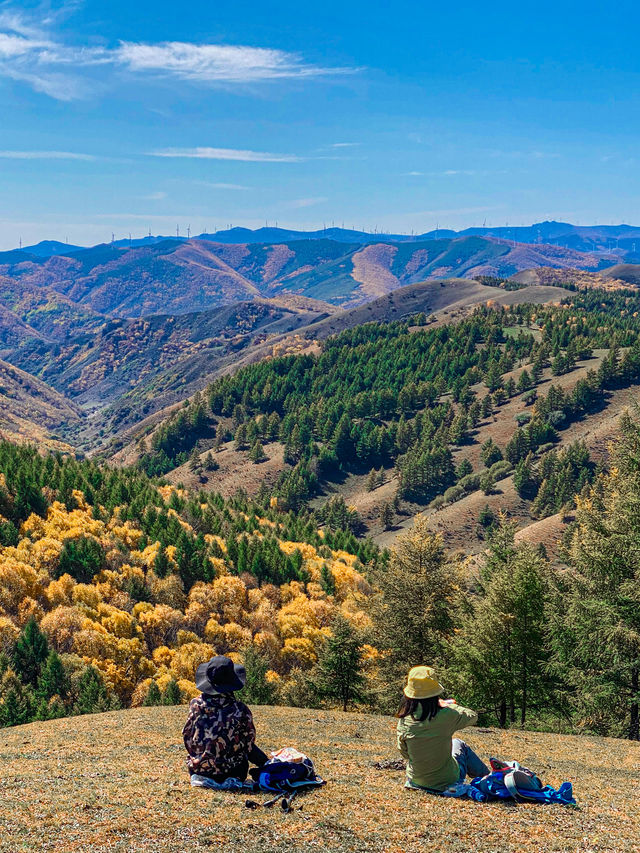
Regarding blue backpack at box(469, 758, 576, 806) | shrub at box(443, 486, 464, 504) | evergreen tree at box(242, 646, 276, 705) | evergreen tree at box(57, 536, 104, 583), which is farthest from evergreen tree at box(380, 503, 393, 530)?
blue backpack at box(469, 758, 576, 806)

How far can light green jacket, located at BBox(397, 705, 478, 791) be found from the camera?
11859mm

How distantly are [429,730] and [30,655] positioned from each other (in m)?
44.7

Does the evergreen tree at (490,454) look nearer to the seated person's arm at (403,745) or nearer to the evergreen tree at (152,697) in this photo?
the evergreen tree at (152,697)

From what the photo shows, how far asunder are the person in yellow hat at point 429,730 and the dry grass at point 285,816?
0.50 meters

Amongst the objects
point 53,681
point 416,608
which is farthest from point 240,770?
point 53,681

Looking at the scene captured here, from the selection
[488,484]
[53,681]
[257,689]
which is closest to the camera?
→ [257,689]

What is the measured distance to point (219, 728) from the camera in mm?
11859

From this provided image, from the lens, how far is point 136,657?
5441 centimetres

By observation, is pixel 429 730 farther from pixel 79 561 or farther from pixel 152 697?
pixel 79 561

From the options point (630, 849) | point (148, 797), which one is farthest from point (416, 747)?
point (148, 797)

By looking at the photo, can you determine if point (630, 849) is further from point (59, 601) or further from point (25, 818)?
point (59, 601)

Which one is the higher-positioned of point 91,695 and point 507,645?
point 507,645

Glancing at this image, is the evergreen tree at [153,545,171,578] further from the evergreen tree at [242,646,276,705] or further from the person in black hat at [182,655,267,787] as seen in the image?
the person in black hat at [182,655,267,787]

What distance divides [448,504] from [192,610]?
391 feet
